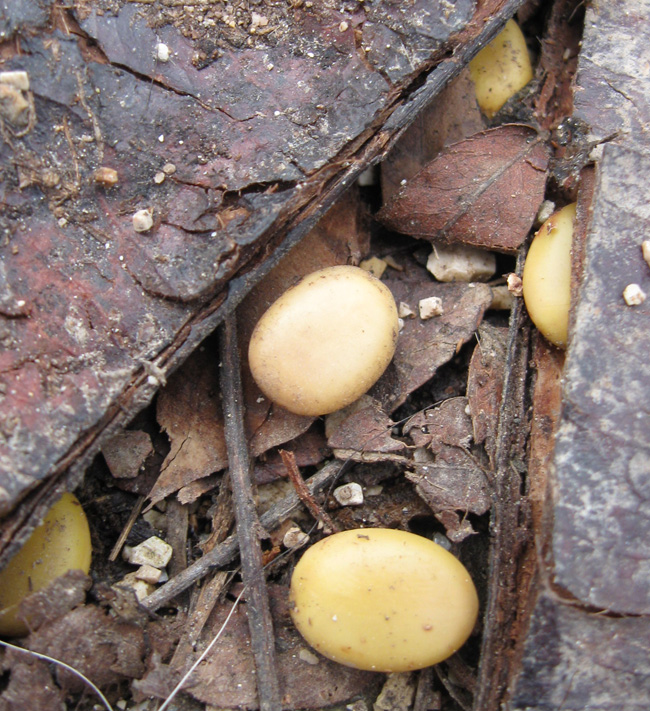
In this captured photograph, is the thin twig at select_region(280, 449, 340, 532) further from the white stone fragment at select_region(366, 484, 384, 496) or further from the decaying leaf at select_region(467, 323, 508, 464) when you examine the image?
the decaying leaf at select_region(467, 323, 508, 464)

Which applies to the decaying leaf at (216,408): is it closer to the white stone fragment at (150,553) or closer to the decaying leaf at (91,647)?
the white stone fragment at (150,553)

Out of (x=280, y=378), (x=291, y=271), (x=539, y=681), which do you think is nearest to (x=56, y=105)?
(x=291, y=271)

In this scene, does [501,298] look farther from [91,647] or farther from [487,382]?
[91,647]

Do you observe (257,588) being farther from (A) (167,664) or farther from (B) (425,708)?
(B) (425,708)

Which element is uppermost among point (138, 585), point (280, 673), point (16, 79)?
point (16, 79)

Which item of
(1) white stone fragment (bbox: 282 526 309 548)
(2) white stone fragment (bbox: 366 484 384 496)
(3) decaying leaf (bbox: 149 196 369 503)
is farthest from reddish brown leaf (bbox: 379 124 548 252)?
(1) white stone fragment (bbox: 282 526 309 548)

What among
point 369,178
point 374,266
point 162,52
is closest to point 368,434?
point 374,266
